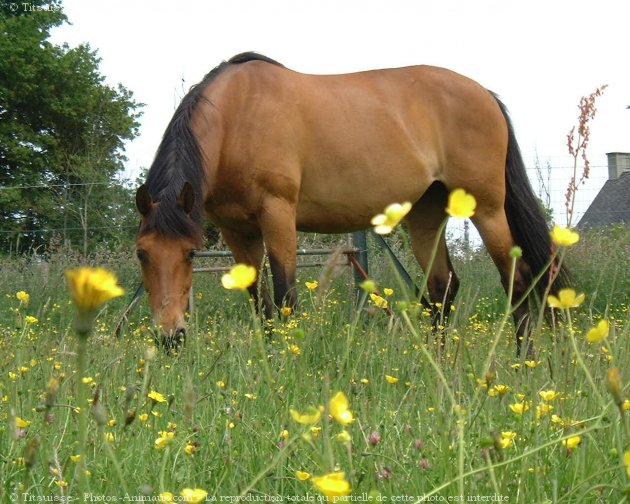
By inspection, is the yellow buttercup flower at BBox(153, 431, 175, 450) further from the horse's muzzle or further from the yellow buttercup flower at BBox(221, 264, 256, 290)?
the horse's muzzle

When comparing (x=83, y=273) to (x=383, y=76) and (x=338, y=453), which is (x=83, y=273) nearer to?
(x=338, y=453)

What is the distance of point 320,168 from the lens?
5.50 meters

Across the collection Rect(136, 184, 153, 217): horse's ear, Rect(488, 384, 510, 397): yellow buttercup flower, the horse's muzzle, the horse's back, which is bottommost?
the horse's muzzle

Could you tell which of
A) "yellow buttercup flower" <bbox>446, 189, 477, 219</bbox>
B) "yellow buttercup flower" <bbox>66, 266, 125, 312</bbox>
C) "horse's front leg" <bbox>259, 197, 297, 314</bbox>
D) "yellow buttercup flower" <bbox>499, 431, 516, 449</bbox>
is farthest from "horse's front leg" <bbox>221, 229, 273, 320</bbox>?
"yellow buttercup flower" <bbox>66, 266, 125, 312</bbox>

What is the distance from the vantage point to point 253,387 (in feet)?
7.59

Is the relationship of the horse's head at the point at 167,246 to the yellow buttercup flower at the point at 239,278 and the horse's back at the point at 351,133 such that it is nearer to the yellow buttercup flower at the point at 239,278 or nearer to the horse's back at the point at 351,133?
the horse's back at the point at 351,133

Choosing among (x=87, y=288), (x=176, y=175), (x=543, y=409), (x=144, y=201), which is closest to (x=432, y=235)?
(x=176, y=175)

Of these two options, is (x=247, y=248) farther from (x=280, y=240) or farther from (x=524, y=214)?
(x=524, y=214)

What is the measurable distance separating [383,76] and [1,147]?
23.0 meters

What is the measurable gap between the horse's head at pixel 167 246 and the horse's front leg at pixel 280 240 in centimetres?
64

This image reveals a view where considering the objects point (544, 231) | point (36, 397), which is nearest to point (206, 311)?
point (544, 231)

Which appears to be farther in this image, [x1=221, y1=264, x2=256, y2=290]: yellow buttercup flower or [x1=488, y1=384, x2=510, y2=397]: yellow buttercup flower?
[x1=488, y1=384, x2=510, y2=397]: yellow buttercup flower

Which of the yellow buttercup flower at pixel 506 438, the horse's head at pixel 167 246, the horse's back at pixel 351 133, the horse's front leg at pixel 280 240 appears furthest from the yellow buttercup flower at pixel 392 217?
the horse's back at pixel 351 133

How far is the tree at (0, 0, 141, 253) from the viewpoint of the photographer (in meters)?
24.5
